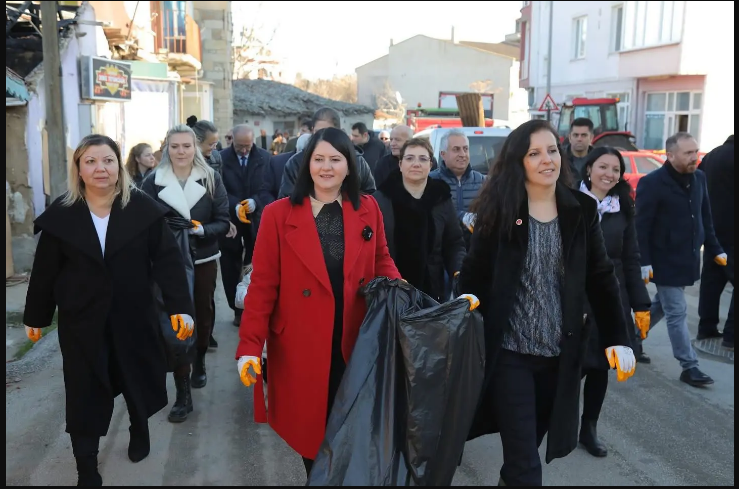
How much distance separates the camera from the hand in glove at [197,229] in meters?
4.91

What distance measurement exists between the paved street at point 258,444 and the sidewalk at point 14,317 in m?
0.69

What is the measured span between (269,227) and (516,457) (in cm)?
151

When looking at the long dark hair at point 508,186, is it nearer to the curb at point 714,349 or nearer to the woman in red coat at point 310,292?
the woman in red coat at point 310,292

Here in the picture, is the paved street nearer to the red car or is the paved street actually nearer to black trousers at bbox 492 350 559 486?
black trousers at bbox 492 350 559 486

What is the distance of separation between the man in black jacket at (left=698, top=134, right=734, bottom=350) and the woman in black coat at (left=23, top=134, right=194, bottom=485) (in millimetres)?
5054

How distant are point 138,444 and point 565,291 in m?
2.60

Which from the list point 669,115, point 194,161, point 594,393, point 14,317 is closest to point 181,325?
point 194,161

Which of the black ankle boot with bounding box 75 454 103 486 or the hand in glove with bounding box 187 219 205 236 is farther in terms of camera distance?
the hand in glove with bounding box 187 219 205 236

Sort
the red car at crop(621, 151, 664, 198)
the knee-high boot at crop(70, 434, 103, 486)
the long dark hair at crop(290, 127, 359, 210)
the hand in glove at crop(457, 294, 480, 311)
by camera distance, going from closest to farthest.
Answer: the hand in glove at crop(457, 294, 480, 311) < the long dark hair at crop(290, 127, 359, 210) < the knee-high boot at crop(70, 434, 103, 486) < the red car at crop(621, 151, 664, 198)

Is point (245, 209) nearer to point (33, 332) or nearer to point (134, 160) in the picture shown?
point (134, 160)

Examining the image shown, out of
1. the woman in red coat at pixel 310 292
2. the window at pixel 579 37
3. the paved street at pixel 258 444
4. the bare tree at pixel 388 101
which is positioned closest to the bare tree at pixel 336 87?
the bare tree at pixel 388 101

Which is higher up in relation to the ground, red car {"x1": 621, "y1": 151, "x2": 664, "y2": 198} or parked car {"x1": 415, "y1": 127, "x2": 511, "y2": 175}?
Result: parked car {"x1": 415, "y1": 127, "x2": 511, "y2": 175}

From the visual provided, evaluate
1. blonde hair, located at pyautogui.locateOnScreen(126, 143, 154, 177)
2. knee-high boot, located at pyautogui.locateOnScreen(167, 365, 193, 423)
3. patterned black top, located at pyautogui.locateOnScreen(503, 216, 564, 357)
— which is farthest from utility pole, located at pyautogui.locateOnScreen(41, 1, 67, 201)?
patterned black top, located at pyautogui.locateOnScreen(503, 216, 564, 357)

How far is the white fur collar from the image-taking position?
4.89 meters
